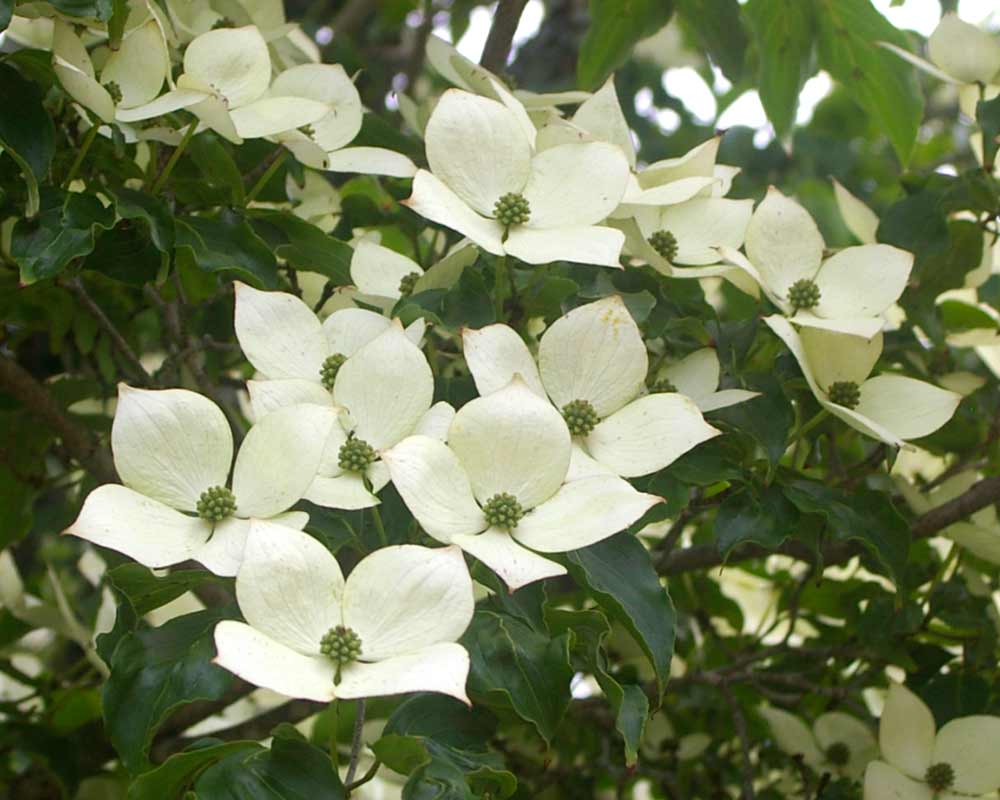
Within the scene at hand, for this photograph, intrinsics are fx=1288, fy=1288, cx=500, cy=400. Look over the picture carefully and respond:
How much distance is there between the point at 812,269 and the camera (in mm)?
1014

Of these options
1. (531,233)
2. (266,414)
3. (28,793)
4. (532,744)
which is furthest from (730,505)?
(28,793)

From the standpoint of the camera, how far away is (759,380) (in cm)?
95

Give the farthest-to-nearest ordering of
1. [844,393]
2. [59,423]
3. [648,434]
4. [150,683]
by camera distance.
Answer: [59,423] < [844,393] < [648,434] < [150,683]

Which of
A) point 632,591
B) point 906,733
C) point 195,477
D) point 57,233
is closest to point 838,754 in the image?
point 906,733

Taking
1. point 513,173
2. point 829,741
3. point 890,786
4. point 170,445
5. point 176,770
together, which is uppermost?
point 513,173

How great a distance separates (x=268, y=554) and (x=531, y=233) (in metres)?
0.31

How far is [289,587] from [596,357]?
275 mm

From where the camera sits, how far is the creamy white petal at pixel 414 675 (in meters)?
0.62

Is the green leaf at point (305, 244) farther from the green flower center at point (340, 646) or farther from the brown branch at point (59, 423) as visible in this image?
the green flower center at point (340, 646)

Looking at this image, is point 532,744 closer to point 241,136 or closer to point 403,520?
point 403,520

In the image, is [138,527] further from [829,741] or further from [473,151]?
[829,741]

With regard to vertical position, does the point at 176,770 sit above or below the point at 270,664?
below

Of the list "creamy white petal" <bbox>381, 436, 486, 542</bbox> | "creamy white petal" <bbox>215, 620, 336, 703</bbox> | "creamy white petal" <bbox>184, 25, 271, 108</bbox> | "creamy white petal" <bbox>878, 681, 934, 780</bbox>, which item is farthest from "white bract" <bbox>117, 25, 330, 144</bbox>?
"creamy white petal" <bbox>878, 681, 934, 780</bbox>

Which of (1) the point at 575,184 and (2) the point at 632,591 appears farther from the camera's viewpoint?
(1) the point at 575,184
